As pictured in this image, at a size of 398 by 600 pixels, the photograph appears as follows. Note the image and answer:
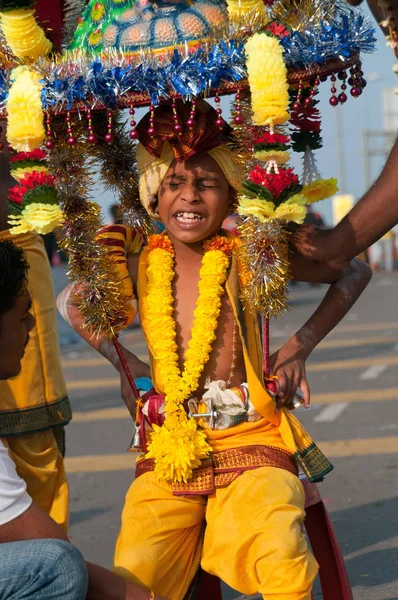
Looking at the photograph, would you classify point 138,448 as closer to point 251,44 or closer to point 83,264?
point 83,264

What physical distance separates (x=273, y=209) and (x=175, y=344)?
0.62 meters

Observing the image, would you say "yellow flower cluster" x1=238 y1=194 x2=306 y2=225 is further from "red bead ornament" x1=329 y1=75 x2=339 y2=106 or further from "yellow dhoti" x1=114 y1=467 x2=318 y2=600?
"yellow dhoti" x1=114 y1=467 x2=318 y2=600

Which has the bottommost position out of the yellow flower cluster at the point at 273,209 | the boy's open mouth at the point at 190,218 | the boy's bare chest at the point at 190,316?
the boy's bare chest at the point at 190,316

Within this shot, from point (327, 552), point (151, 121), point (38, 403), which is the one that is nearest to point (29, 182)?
point (151, 121)

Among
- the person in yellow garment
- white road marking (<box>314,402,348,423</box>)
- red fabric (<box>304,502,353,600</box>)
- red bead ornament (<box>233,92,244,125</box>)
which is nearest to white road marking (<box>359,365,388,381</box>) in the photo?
white road marking (<box>314,402,348,423</box>)

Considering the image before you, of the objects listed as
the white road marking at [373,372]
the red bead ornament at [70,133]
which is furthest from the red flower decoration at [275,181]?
the white road marking at [373,372]

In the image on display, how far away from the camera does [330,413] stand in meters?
8.63

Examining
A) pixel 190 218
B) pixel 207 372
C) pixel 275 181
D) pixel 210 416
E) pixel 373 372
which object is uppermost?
pixel 275 181

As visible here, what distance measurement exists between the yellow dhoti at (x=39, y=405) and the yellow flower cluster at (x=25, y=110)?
0.89m

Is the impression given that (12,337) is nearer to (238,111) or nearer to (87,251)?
(87,251)

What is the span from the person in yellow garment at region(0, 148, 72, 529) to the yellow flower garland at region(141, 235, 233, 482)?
2.49 ft

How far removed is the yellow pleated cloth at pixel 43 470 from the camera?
14.3ft

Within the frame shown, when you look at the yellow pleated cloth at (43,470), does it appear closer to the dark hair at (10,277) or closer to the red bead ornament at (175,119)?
the dark hair at (10,277)

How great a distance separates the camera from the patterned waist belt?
12.1 feet
